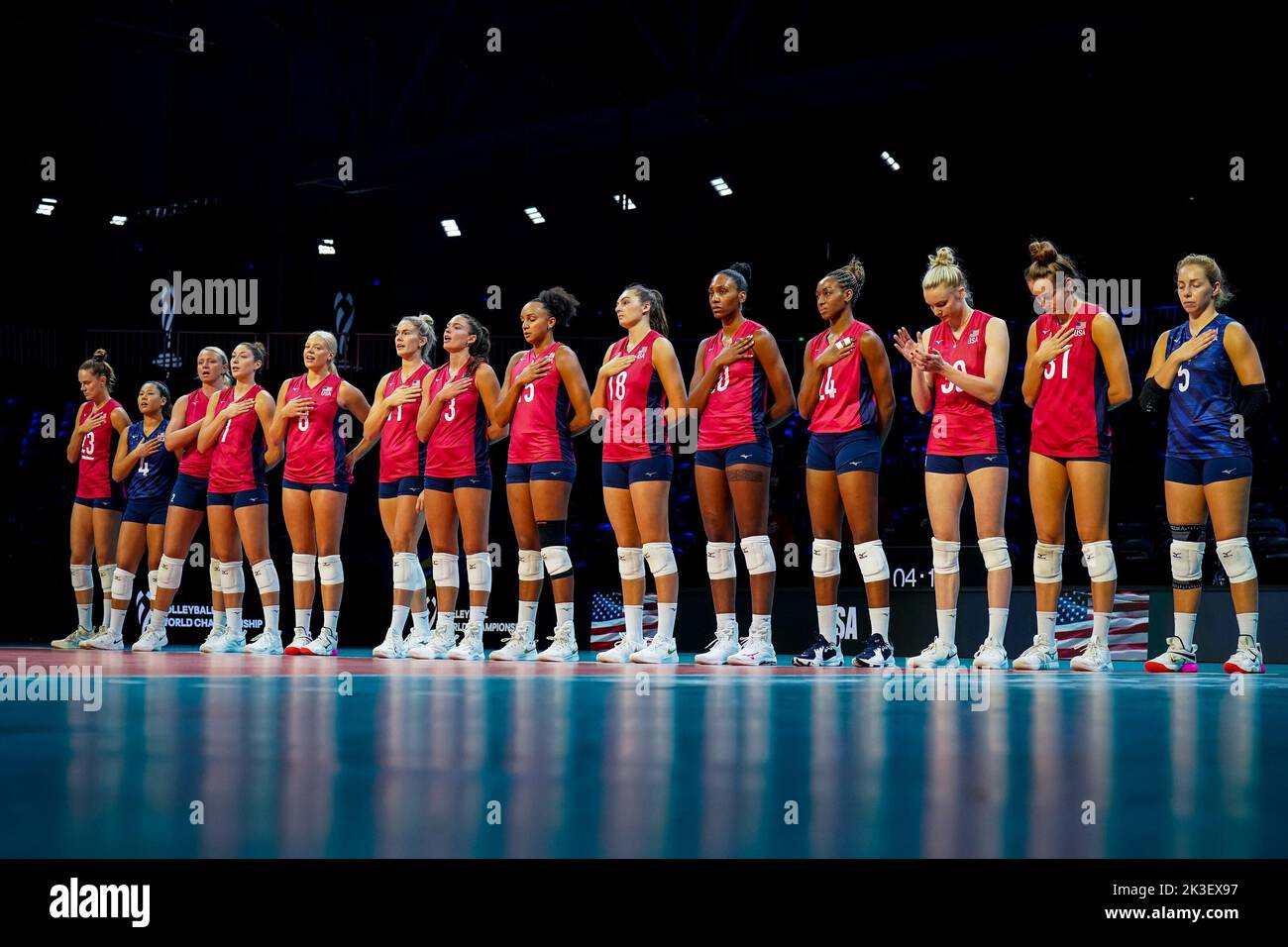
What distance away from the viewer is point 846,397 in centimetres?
562

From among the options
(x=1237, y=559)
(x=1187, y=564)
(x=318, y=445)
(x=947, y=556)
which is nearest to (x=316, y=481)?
(x=318, y=445)

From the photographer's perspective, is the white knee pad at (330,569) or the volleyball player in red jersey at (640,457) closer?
the volleyball player in red jersey at (640,457)

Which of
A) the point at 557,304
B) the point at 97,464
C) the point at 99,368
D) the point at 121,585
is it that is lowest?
the point at 121,585

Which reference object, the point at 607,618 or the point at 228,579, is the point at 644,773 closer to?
the point at 228,579

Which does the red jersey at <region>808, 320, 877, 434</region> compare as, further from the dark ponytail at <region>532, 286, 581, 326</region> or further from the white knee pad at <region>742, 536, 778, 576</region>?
the dark ponytail at <region>532, 286, 581, 326</region>

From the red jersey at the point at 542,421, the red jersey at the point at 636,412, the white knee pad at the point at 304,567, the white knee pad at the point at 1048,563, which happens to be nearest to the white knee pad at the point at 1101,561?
the white knee pad at the point at 1048,563

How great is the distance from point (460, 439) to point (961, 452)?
2578 millimetres

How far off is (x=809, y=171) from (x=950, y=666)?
43.6 feet

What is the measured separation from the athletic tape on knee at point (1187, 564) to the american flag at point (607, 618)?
4265 mm

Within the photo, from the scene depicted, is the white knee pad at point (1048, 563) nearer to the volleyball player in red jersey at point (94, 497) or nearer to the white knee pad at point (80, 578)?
the volleyball player in red jersey at point (94, 497)

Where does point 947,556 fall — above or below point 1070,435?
below

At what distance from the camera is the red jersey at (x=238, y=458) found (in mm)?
7270
